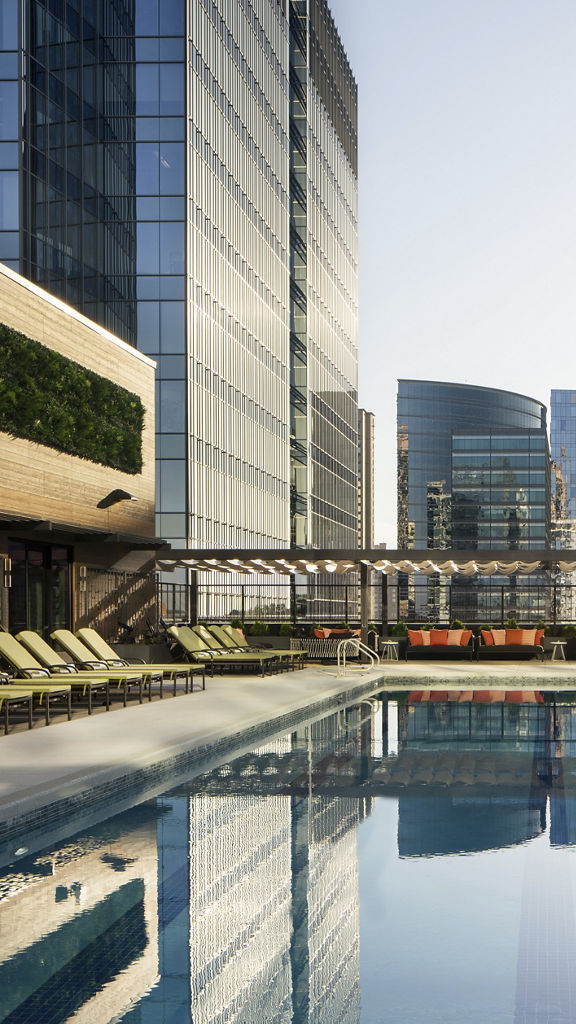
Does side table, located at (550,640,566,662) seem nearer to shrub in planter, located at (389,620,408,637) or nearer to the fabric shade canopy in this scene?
the fabric shade canopy

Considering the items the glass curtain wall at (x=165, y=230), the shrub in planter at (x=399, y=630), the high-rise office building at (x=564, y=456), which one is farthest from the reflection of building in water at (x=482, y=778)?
the high-rise office building at (x=564, y=456)

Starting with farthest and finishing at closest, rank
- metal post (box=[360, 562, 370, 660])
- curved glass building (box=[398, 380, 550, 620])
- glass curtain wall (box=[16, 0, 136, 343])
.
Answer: curved glass building (box=[398, 380, 550, 620]) < glass curtain wall (box=[16, 0, 136, 343]) < metal post (box=[360, 562, 370, 660])

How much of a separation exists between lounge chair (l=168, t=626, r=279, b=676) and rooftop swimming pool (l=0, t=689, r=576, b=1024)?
422 inches


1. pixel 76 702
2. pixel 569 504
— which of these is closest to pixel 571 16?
pixel 76 702

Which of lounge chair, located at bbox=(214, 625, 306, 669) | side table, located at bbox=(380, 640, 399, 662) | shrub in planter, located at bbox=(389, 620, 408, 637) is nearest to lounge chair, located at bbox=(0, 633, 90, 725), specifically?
lounge chair, located at bbox=(214, 625, 306, 669)

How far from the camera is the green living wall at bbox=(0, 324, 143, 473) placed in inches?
677

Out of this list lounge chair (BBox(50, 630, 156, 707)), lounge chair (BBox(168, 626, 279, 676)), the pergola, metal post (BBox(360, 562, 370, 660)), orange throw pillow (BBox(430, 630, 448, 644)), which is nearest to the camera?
lounge chair (BBox(50, 630, 156, 707))

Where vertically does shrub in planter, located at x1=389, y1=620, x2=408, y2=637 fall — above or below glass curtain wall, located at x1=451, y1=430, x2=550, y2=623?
below

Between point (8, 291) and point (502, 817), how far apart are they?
12.0m

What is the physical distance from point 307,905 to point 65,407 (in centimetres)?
1443

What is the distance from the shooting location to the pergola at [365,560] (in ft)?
84.3

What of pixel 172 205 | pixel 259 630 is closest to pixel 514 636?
pixel 259 630

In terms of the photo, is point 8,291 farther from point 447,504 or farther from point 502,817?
point 447,504

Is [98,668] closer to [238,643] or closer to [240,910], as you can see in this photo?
[238,643]
